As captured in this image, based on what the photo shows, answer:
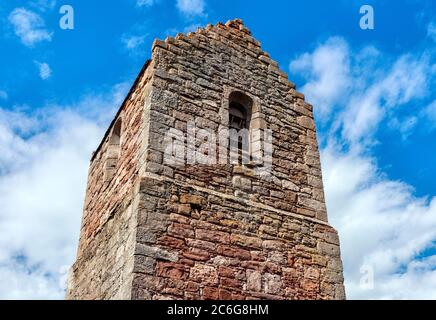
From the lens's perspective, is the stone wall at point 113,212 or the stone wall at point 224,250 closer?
the stone wall at point 224,250

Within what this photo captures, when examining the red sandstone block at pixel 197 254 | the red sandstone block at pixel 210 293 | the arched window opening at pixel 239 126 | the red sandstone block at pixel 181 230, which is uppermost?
the arched window opening at pixel 239 126

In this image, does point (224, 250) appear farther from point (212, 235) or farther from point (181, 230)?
point (181, 230)

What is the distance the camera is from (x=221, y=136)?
6.53 m

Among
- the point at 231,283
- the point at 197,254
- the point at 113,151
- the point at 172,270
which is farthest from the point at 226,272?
the point at 113,151

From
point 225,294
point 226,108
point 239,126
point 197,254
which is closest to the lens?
point 225,294

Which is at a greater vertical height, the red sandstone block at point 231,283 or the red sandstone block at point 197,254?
the red sandstone block at point 197,254

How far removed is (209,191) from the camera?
5887 millimetres

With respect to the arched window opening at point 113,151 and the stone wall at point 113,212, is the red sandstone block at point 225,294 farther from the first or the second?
the arched window opening at point 113,151

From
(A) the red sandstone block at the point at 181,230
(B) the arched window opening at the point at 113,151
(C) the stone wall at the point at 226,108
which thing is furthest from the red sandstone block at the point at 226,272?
(B) the arched window opening at the point at 113,151

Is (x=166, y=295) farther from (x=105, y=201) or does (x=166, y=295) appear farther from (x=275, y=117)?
(x=275, y=117)

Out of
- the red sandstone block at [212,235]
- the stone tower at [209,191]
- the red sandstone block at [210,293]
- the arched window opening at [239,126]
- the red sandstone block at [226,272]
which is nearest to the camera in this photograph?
the red sandstone block at [210,293]

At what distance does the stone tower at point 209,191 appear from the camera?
5285mm

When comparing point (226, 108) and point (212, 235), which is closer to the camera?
point (212, 235)
